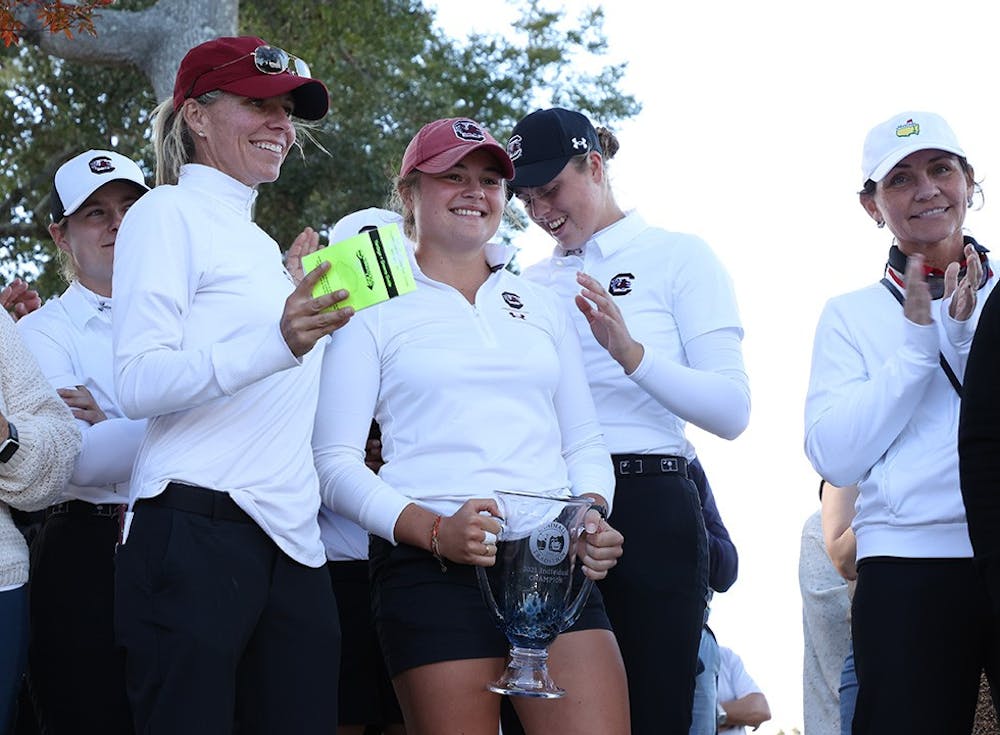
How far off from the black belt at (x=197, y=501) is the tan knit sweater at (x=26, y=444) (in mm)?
461

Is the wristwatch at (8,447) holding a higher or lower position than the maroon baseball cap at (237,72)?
lower

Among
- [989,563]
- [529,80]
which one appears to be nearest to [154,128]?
[989,563]

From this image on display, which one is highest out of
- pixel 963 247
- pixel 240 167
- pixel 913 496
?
pixel 240 167

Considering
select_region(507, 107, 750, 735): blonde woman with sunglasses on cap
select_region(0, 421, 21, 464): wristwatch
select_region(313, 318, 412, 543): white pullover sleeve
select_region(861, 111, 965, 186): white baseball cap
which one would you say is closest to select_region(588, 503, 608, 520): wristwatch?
select_region(507, 107, 750, 735): blonde woman with sunglasses on cap

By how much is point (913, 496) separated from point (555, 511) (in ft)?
3.05

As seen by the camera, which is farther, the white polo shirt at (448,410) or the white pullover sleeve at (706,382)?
the white pullover sleeve at (706,382)

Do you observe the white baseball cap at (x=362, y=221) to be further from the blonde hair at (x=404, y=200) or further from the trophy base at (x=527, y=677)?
the trophy base at (x=527, y=677)

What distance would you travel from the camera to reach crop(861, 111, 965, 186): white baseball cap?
384 centimetres

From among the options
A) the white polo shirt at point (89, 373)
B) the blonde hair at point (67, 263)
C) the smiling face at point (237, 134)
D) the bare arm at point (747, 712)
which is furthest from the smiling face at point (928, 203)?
the bare arm at point (747, 712)

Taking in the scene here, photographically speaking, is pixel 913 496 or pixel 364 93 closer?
pixel 913 496

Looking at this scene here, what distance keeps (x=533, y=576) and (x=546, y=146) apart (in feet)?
4.89

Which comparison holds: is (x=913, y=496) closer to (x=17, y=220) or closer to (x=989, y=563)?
(x=989, y=563)

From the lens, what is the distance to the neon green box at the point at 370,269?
302 centimetres

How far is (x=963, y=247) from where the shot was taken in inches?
152
